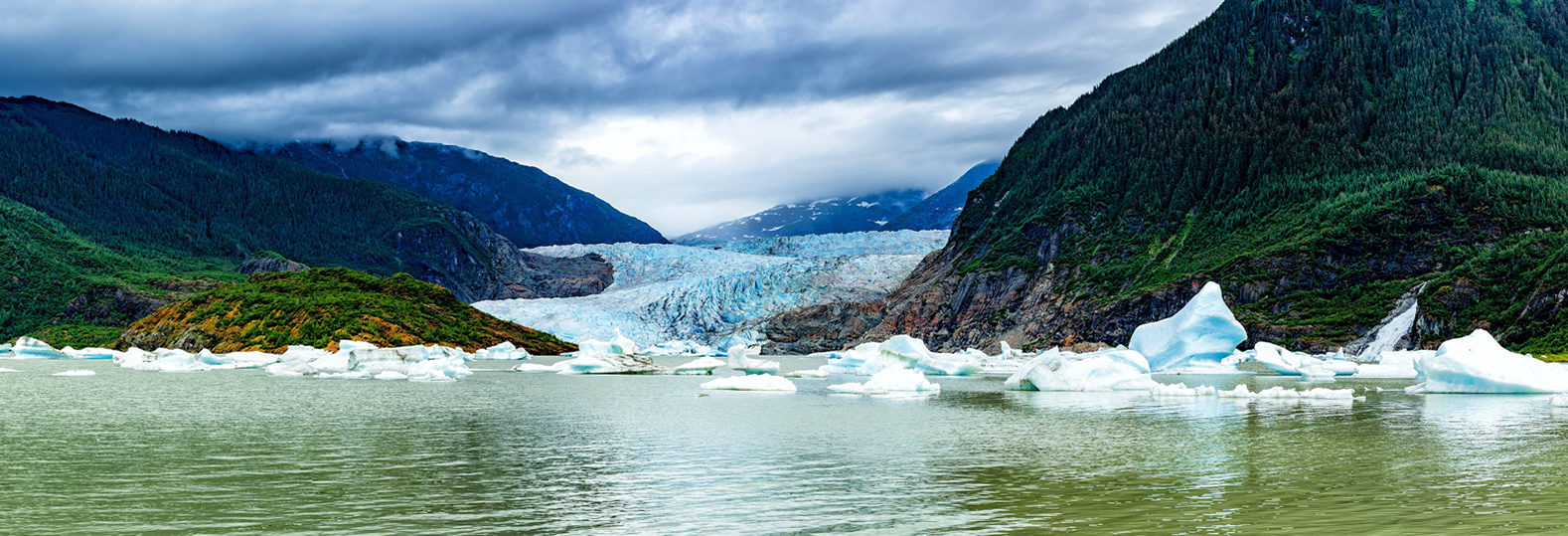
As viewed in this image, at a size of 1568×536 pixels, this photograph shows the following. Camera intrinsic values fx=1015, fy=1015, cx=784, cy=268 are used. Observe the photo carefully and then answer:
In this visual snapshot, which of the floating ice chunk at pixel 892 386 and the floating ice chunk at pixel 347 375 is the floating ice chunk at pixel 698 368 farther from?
the floating ice chunk at pixel 347 375

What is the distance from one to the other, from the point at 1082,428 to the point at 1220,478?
8756 millimetres

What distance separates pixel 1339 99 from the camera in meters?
115

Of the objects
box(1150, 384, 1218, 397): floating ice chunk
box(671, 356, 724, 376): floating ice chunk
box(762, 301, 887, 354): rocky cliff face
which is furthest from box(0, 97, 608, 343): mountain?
box(1150, 384, 1218, 397): floating ice chunk

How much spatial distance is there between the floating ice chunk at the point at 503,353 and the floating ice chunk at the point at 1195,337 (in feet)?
163

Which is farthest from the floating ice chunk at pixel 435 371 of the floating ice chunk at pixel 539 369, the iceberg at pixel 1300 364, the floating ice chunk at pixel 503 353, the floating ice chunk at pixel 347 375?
the iceberg at pixel 1300 364

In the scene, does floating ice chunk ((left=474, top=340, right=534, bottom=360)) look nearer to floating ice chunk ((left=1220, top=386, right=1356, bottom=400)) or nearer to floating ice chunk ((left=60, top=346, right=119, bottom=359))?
floating ice chunk ((left=60, top=346, right=119, bottom=359))

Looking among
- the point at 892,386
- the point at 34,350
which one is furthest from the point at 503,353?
the point at 892,386

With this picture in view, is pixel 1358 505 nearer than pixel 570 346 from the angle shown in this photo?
Yes

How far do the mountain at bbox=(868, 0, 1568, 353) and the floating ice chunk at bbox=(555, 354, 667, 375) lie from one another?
5152 cm

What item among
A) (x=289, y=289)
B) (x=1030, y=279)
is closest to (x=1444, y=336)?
(x=1030, y=279)

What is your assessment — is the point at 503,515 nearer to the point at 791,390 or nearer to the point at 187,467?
the point at 187,467

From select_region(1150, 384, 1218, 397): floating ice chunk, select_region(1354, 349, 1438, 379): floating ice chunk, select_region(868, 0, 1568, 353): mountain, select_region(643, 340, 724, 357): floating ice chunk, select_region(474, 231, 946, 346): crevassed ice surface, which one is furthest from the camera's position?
select_region(474, 231, 946, 346): crevassed ice surface

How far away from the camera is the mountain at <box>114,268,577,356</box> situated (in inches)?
3110

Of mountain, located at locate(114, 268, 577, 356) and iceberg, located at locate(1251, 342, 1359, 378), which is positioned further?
mountain, located at locate(114, 268, 577, 356)
